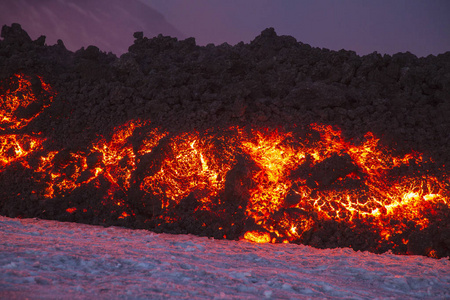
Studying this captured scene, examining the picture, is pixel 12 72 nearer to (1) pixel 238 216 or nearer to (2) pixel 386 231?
(1) pixel 238 216

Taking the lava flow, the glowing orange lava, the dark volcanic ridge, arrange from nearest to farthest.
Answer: the lava flow, the dark volcanic ridge, the glowing orange lava

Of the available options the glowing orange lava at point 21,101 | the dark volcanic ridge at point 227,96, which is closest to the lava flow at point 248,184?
the dark volcanic ridge at point 227,96

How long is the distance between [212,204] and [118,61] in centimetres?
396

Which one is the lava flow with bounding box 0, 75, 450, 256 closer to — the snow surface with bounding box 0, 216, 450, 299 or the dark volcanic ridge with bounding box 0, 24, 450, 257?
the dark volcanic ridge with bounding box 0, 24, 450, 257

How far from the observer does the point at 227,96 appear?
21.3 feet

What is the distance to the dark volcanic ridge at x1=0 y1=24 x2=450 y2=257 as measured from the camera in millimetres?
5723

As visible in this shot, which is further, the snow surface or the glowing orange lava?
the glowing orange lava

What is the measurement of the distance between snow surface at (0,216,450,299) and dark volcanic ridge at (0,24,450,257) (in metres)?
0.89

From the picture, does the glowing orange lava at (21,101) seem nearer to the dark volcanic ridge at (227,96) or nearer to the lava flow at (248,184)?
the dark volcanic ridge at (227,96)

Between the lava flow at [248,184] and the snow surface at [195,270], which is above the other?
the lava flow at [248,184]

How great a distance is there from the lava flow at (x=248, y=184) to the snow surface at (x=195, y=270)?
591 millimetres

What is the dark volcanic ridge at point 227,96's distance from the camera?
18.8ft

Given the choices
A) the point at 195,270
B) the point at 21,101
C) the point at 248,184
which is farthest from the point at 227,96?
the point at 21,101

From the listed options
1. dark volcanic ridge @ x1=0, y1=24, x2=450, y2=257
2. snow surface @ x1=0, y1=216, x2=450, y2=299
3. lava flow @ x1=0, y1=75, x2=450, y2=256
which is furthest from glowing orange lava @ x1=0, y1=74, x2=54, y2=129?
snow surface @ x1=0, y1=216, x2=450, y2=299
